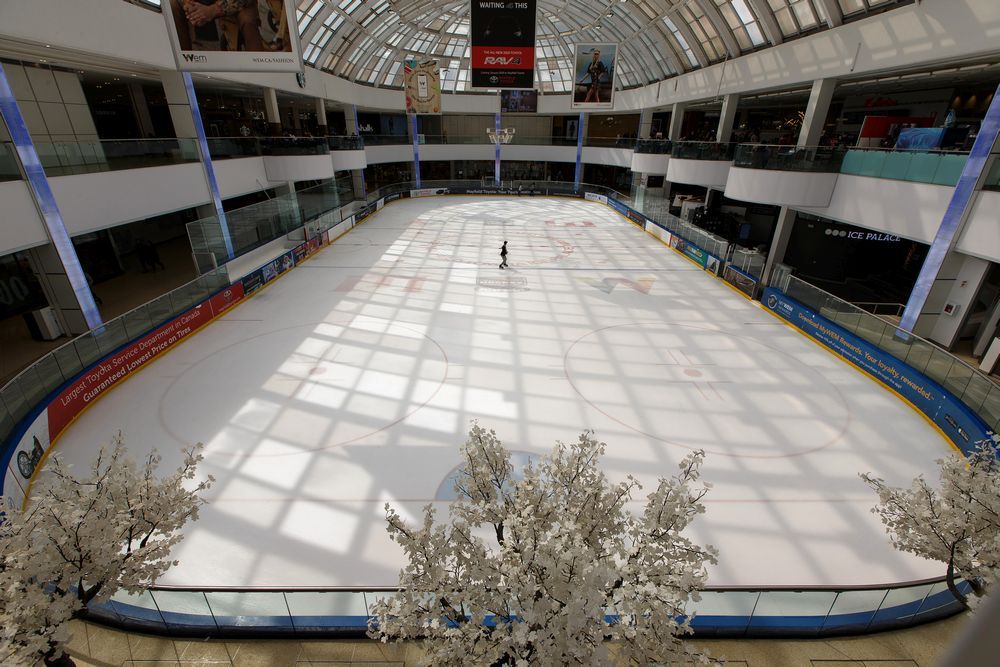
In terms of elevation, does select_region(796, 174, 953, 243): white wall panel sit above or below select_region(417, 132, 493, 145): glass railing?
below

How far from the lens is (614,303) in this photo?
18.9 metres

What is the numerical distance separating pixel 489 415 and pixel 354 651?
19.7 feet

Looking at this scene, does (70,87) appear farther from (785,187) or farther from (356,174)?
(785,187)

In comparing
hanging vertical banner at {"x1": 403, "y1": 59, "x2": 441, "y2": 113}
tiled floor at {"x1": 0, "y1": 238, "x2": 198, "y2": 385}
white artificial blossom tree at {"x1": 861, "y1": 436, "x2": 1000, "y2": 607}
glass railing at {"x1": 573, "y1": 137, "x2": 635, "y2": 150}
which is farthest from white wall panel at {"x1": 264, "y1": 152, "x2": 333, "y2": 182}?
glass railing at {"x1": 573, "y1": 137, "x2": 635, "y2": 150}

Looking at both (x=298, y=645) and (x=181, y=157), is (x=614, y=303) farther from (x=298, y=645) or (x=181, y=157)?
(x=181, y=157)

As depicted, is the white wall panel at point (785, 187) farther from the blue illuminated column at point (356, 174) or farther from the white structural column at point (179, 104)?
the blue illuminated column at point (356, 174)

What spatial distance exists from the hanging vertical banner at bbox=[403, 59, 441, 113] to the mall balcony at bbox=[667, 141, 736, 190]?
17.1 meters

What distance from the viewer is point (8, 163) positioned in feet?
38.2

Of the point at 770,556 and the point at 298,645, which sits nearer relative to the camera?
the point at 298,645

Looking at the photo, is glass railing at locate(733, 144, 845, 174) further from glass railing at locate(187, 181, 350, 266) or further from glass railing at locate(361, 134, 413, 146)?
glass railing at locate(361, 134, 413, 146)

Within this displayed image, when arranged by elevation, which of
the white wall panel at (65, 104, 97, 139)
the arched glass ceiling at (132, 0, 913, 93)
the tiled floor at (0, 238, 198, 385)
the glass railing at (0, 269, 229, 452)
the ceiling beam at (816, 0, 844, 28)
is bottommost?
the tiled floor at (0, 238, 198, 385)

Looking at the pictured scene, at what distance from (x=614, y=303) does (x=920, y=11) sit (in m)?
11.9

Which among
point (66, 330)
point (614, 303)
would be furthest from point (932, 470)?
point (66, 330)

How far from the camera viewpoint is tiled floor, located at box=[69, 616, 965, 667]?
6.52 metres
